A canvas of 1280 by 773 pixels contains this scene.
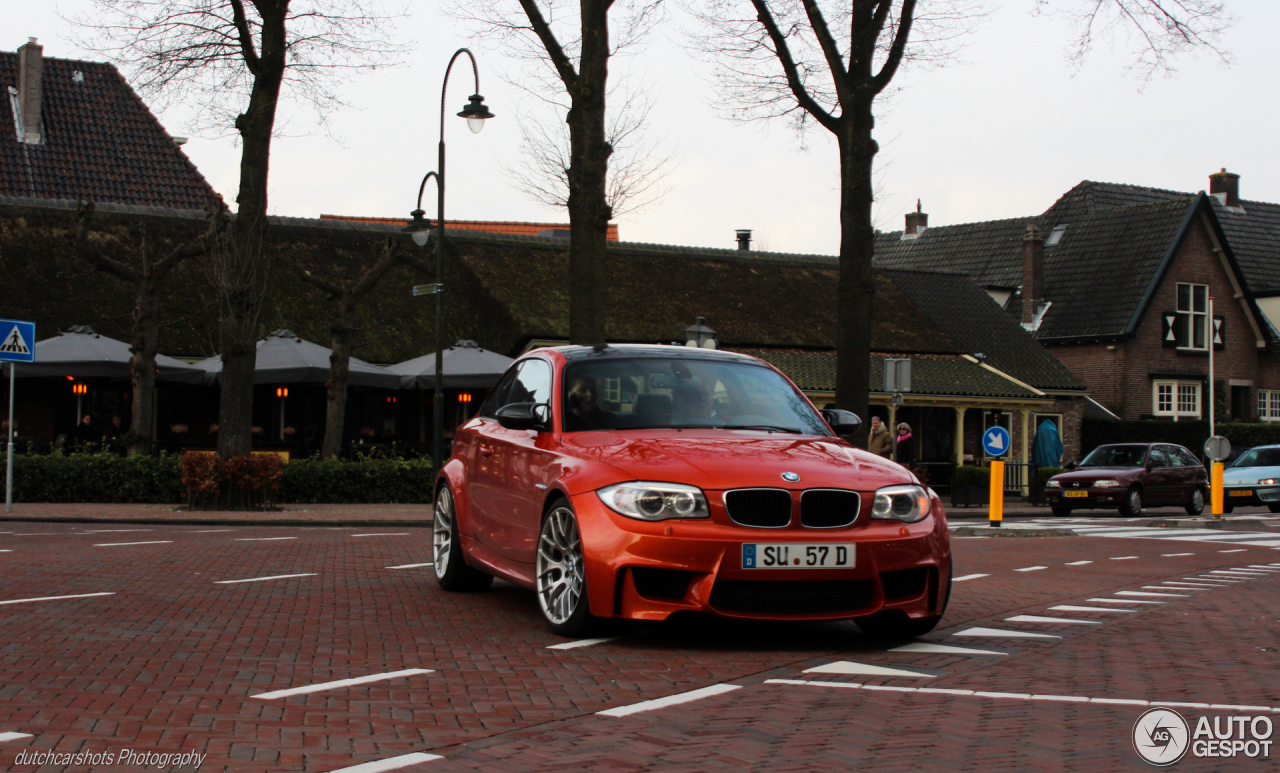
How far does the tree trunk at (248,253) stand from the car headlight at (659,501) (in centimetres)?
1482

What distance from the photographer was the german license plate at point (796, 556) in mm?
6746

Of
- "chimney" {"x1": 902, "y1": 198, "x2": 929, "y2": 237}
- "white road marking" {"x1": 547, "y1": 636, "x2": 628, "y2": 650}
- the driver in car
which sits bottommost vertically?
"white road marking" {"x1": 547, "y1": 636, "x2": 628, "y2": 650}

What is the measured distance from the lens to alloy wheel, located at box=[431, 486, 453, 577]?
31.3ft

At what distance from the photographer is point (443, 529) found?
9742 mm

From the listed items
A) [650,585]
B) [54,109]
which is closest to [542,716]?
[650,585]

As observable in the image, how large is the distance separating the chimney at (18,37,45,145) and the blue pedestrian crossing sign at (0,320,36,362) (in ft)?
68.1

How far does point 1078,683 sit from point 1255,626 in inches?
120

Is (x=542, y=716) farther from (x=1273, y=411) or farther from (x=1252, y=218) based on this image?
(x=1252, y=218)

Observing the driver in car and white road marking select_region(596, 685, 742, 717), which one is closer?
white road marking select_region(596, 685, 742, 717)

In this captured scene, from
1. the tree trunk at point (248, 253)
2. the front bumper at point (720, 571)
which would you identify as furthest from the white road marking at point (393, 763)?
the tree trunk at point (248, 253)

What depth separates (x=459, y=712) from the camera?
5.48m

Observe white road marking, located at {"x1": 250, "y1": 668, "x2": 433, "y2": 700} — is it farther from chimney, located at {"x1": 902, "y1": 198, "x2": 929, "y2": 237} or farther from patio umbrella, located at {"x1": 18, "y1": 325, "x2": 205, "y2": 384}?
chimney, located at {"x1": 902, "y1": 198, "x2": 929, "y2": 237}

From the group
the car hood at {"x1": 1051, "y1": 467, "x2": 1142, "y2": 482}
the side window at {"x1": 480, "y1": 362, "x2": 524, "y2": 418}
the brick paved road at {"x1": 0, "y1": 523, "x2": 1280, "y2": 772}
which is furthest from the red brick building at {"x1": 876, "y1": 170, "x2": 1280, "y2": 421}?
the side window at {"x1": 480, "y1": 362, "x2": 524, "y2": 418}

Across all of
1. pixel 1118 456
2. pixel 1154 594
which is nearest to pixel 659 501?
pixel 1154 594
